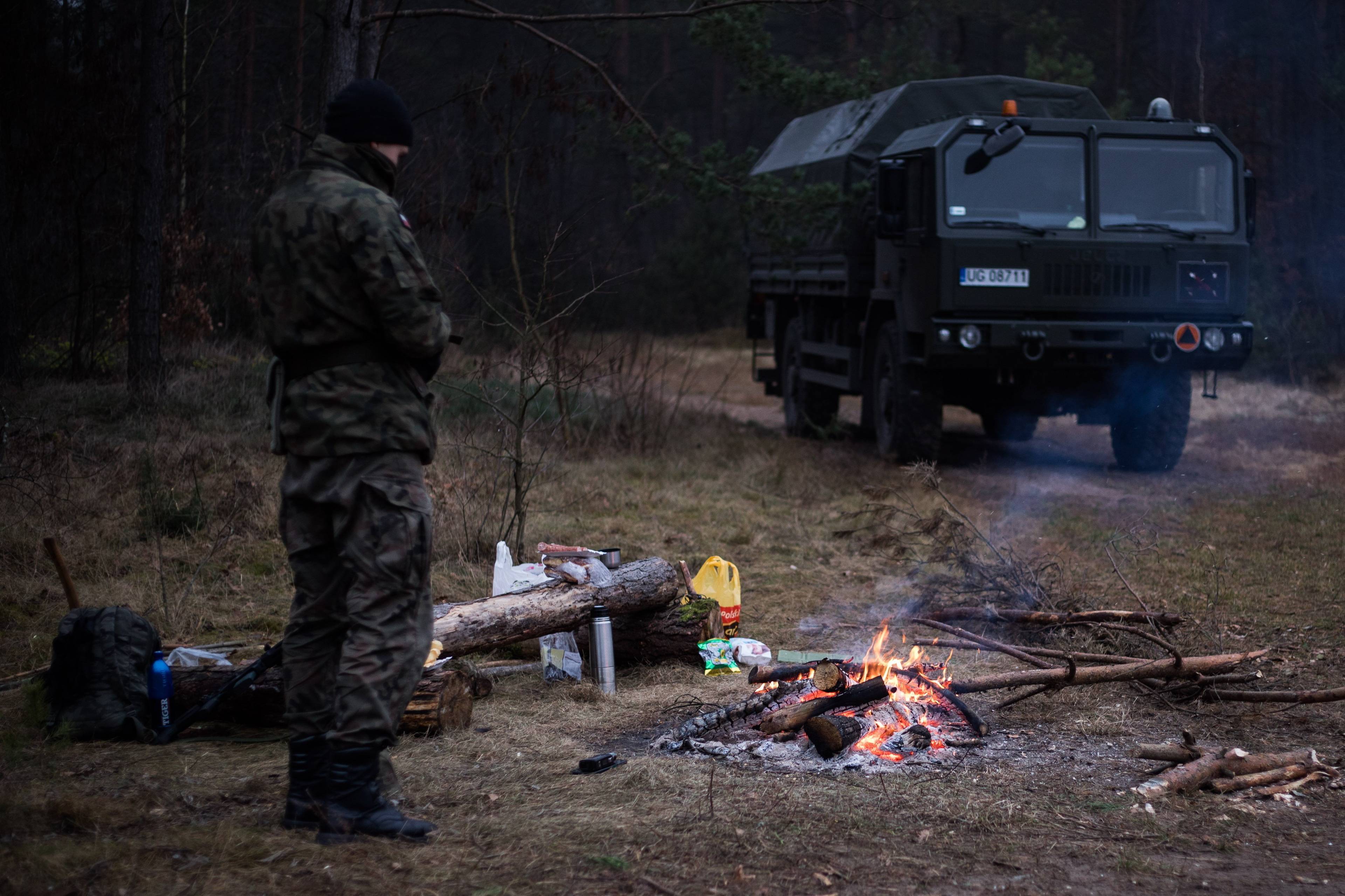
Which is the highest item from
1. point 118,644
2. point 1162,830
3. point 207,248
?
point 207,248

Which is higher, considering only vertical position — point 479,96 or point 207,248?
point 479,96

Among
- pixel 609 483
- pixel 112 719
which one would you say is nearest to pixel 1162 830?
pixel 112 719

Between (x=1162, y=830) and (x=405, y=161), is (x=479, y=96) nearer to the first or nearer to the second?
(x=405, y=161)

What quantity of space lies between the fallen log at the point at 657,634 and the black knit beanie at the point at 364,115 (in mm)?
2650

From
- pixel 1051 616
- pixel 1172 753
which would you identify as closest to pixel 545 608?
pixel 1051 616

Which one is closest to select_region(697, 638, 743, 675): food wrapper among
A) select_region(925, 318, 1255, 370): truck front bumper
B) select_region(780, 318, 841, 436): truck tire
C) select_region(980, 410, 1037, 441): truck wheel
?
select_region(925, 318, 1255, 370): truck front bumper

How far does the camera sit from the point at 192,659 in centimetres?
491

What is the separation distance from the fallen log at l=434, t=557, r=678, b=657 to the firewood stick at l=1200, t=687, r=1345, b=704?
2223mm

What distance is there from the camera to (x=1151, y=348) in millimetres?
10227

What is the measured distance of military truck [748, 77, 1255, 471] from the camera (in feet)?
33.2

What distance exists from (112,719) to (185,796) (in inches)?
34.5

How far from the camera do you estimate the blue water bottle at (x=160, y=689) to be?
173 inches

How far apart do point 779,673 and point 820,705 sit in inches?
18.0

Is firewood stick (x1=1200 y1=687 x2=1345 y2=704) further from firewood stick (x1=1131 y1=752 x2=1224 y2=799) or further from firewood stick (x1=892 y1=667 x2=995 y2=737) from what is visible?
firewood stick (x1=1131 y1=752 x2=1224 y2=799)
